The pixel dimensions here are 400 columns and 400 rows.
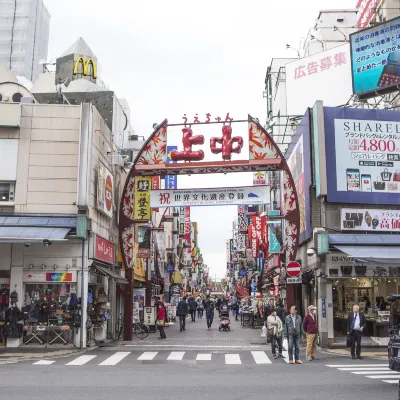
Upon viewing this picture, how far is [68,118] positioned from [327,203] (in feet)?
40.0

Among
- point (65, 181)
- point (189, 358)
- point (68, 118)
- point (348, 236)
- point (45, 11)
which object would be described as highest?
point (45, 11)

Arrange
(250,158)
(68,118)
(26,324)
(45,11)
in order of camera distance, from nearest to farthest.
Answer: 1. (26,324)
2. (68,118)
3. (250,158)
4. (45,11)

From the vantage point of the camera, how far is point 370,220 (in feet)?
81.5

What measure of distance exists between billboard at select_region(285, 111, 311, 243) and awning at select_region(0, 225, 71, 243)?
1109 centimetres

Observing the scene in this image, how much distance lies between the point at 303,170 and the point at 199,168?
524 centimetres

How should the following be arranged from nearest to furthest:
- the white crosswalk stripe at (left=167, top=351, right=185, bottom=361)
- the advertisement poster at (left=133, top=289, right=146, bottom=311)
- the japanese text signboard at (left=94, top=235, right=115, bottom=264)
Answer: the white crosswalk stripe at (left=167, top=351, right=185, bottom=361)
the japanese text signboard at (left=94, top=235, right=115, bottom=264)
the advertisement poster at (left=133, top=289, right=146, bottom=311)

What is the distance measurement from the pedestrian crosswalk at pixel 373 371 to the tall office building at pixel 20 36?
2237 inches

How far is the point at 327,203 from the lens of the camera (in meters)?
24.7

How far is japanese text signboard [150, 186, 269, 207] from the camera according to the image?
26391 millimetres

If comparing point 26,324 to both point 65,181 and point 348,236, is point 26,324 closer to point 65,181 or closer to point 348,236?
point 65,181

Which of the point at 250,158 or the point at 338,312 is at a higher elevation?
the point at 250,158

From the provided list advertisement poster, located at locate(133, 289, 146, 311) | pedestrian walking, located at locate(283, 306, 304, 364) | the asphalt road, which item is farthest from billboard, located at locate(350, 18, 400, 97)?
advertisement poster, located at locate(133, 289, 146, 311)

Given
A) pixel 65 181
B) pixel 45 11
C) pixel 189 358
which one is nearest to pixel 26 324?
pixel 65 181

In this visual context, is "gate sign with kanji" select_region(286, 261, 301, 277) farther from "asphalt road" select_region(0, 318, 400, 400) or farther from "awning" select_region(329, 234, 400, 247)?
"asphalt road" select_region(0, 318, 400, 400)
